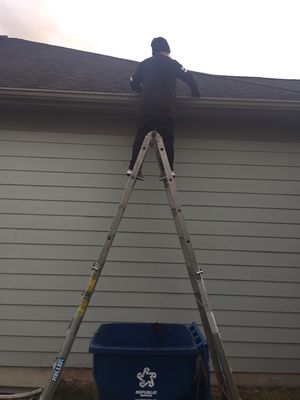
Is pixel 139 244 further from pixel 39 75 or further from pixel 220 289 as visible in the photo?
pixel 39 75

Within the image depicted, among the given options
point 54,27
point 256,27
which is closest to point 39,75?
point 256,27

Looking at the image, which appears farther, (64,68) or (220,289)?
(64,68)

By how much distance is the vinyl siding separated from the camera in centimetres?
468

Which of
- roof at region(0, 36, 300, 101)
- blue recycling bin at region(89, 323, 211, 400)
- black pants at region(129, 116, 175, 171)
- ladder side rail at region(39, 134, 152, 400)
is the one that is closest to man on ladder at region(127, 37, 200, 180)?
black pants at region(129, 116, 175, 171)

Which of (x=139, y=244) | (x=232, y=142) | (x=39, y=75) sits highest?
(x=39, y=75)

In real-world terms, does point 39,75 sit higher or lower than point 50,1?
lower

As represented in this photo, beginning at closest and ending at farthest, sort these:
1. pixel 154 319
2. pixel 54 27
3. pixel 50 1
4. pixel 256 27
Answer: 1. pixel 154 319
2. pixel 50 1
3. pixel 256 27
4. pixel 54 27

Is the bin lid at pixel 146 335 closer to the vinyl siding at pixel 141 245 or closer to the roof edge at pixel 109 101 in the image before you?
the vinyl siding at pixel 141 245

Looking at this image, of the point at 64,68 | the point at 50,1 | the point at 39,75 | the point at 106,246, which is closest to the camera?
the point at 106,246

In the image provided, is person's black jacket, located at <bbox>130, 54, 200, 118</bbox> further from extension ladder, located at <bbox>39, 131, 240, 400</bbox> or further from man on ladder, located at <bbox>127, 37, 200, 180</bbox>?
extension ladder, located at <bbox>39, 131, 240, 400</bbox>

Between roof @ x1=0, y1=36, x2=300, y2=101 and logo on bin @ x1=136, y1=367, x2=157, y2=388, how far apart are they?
3036mm

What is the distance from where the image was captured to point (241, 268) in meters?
4.77

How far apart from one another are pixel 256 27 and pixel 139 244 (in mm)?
9822

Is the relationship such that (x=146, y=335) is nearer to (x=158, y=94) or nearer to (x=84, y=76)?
(x=158, y=94)
